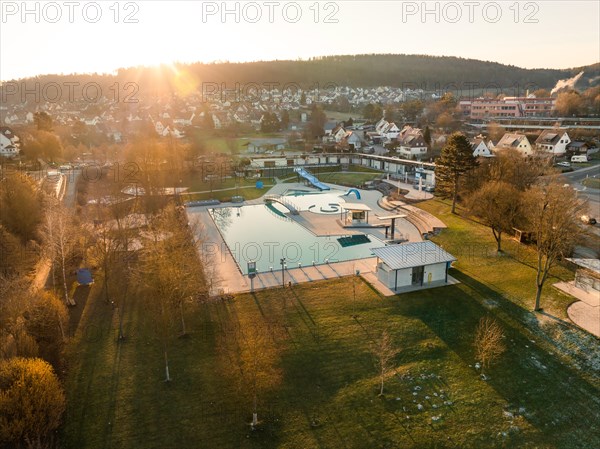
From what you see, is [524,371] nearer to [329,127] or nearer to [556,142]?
[556,142]

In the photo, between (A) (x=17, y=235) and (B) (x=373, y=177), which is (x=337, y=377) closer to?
(A) (x=17, y=235)

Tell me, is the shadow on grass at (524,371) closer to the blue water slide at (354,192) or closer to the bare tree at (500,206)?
the bare tree at (500,206)

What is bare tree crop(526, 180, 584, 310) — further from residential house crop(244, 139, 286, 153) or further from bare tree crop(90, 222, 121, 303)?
residential house crop(244, 139, 286, 153)

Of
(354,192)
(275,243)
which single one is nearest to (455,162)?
(354,192)

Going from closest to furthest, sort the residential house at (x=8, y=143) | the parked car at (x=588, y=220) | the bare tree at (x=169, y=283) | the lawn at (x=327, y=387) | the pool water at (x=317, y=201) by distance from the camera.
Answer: the lawn at (x=327, y=387) < the bare tree at (x=169, y=283) < the parked car at (x=588, y=220) < the pool water at (x=317, y=201) < the residential house at (x=8, y=143)

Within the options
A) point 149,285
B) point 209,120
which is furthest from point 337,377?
point 209,120

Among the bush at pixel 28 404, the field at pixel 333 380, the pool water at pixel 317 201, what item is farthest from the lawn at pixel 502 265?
the bush at pixel 28 404
